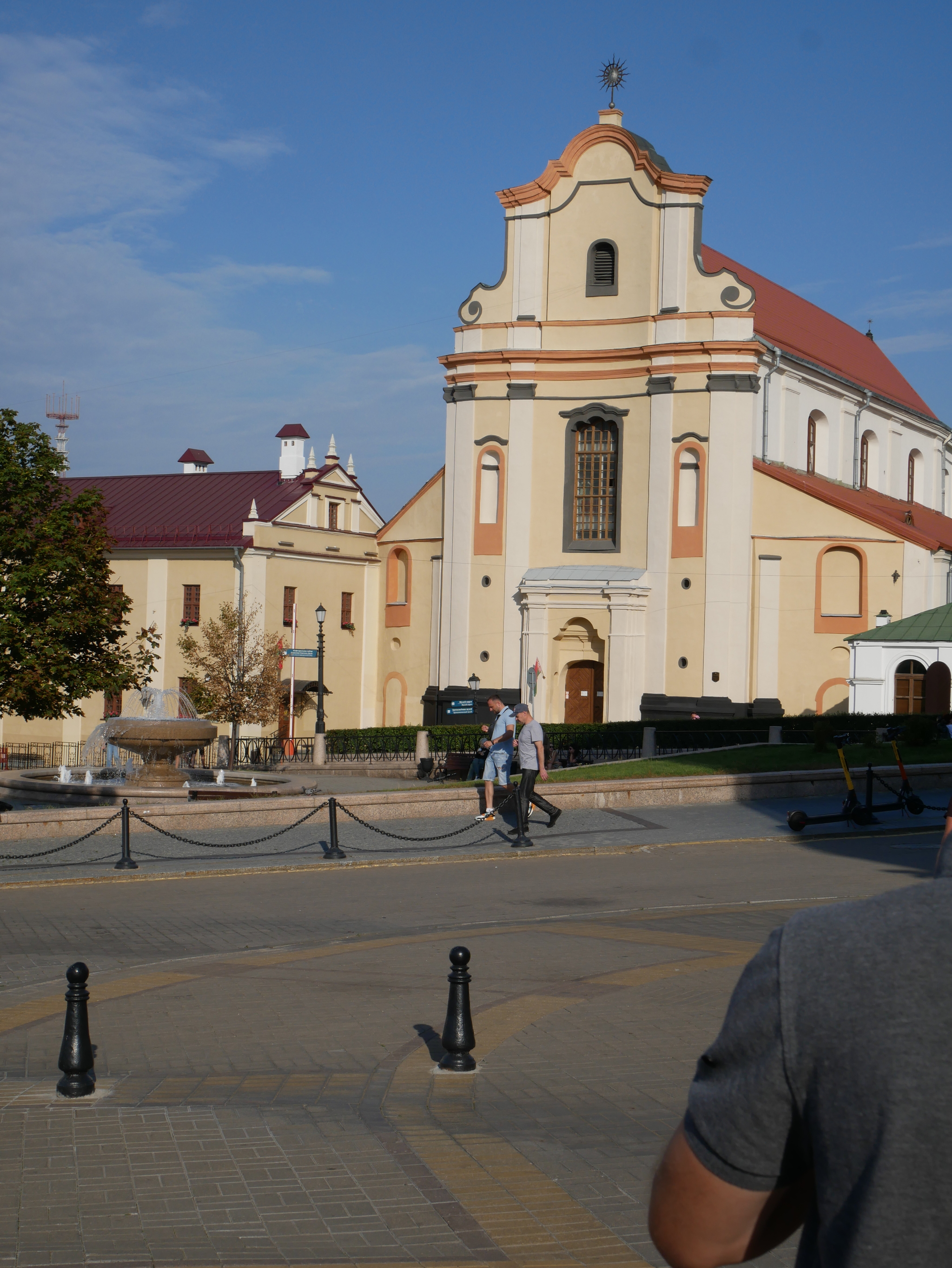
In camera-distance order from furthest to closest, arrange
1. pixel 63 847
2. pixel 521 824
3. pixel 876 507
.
A: pixel 876 507
pixel 521 824
pixel 63 847

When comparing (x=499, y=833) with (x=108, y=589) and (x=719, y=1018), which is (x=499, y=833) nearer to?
(x=108, y=589)

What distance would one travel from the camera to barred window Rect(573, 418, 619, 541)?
48.9m

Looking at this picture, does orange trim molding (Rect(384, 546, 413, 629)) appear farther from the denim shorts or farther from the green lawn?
the denim shorts

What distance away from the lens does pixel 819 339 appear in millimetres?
59438

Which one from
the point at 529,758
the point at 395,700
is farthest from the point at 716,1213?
the point at 395,700

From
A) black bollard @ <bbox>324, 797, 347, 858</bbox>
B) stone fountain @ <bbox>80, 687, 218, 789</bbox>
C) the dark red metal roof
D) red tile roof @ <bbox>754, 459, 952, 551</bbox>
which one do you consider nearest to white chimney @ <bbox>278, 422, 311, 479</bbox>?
the dark red metal roof

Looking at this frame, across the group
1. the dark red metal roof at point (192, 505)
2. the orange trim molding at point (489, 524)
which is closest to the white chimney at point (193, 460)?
the dark red metal roof at point (192, 505)

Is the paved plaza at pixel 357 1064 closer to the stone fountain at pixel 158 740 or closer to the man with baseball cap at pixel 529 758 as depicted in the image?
the man with baseball cap at pixel 529 758

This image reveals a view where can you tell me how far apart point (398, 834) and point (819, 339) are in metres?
44.0

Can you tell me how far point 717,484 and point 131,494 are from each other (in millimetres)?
28356

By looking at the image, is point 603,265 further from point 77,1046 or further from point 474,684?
point 77,1046

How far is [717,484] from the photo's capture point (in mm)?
46688

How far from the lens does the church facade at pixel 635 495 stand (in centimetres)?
4656

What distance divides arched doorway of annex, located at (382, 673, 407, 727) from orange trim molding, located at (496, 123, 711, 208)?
727 inches
